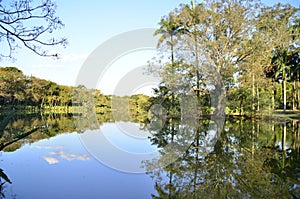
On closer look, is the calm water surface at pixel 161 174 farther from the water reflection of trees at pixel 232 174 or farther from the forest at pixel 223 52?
the forest at pixel 223 52

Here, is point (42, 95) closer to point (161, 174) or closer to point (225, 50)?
point (225, 50)

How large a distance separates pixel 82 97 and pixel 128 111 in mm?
14992

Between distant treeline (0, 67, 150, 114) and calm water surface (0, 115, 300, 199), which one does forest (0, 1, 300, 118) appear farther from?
calm water surface (0, 115, 300, 199)

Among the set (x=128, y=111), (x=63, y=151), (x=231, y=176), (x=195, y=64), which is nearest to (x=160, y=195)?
(x=231, y=176)

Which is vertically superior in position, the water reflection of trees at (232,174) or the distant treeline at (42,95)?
the distant treeline at (42,95)

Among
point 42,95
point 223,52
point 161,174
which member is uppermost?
point 223,52

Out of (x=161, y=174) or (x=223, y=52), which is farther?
(x=223, y=52)

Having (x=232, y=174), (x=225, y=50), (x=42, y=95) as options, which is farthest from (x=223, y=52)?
(x=42, y=95)

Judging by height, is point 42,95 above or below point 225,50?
below

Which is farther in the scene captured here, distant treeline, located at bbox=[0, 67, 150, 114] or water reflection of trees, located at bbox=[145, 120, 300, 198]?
distant treeline, located at bbox=[0, 67, 150, 114]

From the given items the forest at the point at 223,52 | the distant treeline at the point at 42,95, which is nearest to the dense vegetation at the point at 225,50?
the forest at the point at 223,52

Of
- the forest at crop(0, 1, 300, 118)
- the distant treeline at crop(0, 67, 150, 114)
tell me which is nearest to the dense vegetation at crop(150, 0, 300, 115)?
the forest at crop(0, 1, 300, 118)

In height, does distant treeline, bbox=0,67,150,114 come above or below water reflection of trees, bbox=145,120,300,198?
above

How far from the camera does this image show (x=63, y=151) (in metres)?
7.35
